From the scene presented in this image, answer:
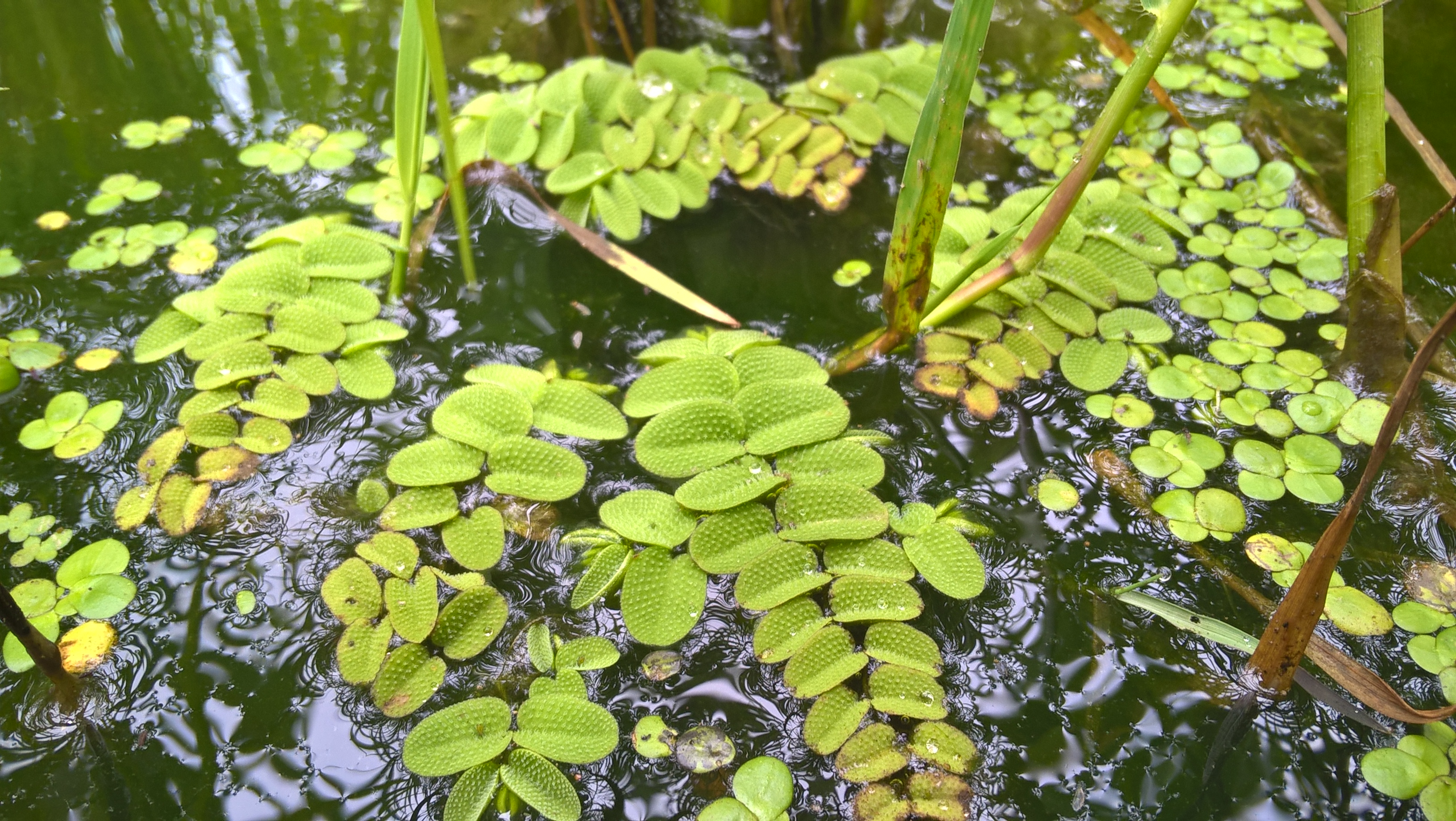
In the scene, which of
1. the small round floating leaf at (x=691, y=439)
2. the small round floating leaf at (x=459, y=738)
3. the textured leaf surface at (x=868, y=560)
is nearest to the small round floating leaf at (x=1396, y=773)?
the textured leaf surface at (x=868, y=560)

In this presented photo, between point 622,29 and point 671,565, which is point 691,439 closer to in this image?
point 671,565

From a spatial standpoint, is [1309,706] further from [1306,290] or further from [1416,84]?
[1416,84]

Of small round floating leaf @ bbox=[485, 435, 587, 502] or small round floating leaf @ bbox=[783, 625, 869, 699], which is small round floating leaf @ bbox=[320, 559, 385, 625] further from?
small round floating leaf @ bbox=[783, 625, 869, 699]

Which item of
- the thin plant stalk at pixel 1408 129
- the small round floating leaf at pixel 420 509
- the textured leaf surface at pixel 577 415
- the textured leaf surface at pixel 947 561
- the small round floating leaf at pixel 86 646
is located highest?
the thin plant stalk at pixel 1408 129

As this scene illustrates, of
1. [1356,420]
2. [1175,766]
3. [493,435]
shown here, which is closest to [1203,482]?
[1356,420]

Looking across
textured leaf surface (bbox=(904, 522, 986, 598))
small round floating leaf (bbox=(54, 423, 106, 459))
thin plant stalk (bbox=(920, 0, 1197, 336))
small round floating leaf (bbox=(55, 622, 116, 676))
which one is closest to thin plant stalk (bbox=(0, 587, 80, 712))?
small round floating leaf (bbox=(55, 622, 116, 676))

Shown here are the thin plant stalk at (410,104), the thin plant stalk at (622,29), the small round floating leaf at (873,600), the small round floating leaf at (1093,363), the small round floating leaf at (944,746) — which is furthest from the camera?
the thin plant stalk at (622,29)

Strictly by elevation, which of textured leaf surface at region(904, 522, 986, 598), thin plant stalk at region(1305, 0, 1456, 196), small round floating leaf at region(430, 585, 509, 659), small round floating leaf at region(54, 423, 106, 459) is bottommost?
small round floating leaf at region(430, 585, 509, 659)

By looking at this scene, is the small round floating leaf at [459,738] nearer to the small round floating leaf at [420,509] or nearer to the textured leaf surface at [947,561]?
the small round floating leaf at [420,509]
